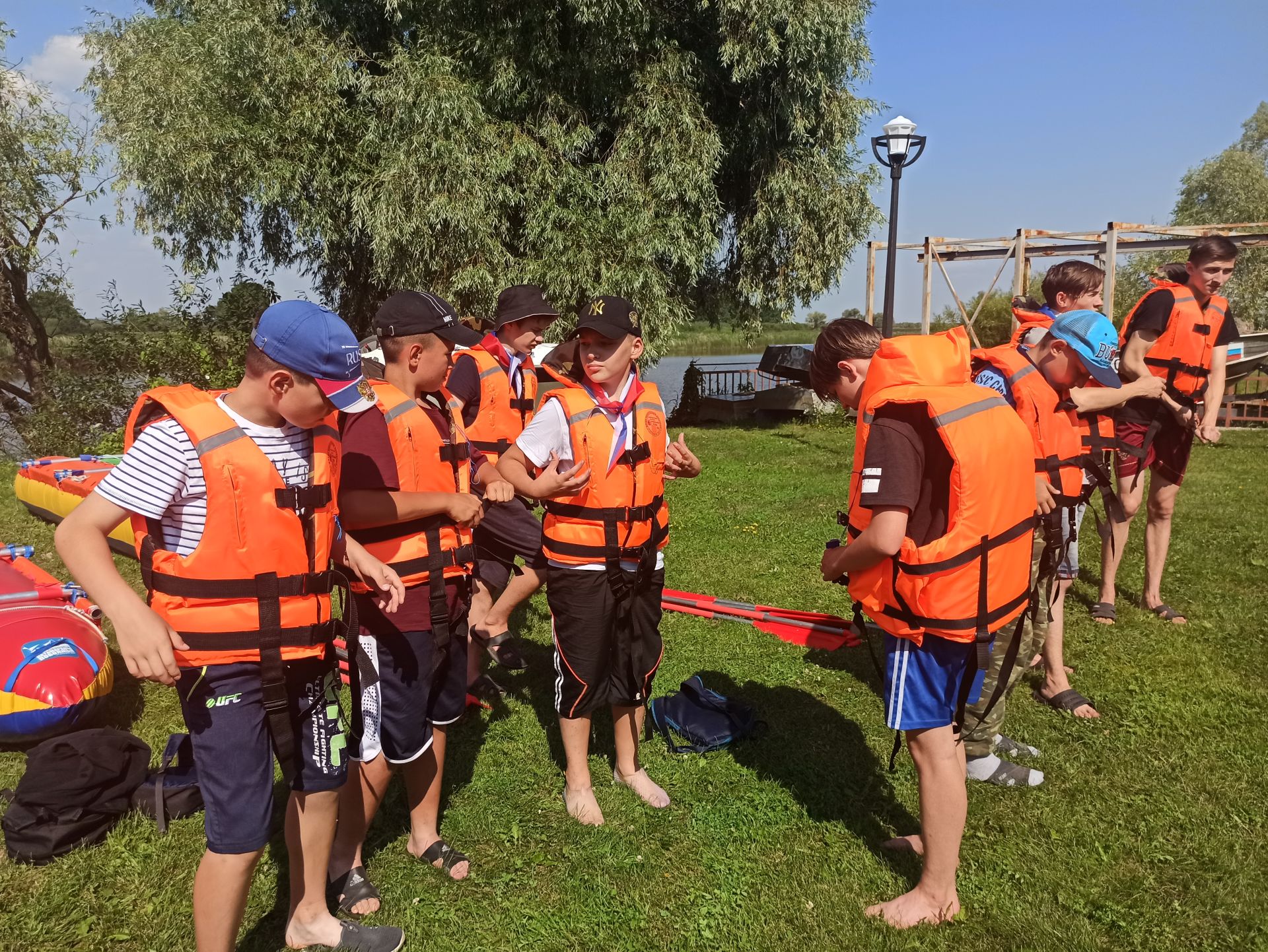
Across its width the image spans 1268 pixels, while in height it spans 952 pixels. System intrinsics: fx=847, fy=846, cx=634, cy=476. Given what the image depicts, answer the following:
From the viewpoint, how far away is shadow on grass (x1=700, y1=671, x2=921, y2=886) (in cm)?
432

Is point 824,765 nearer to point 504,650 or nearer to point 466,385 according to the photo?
point 504,650

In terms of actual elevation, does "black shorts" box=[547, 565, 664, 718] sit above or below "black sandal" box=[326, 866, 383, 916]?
above

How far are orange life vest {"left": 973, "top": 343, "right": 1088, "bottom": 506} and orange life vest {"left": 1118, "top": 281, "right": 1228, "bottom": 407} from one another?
2540 millimetres

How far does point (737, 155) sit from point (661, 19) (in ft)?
11.8

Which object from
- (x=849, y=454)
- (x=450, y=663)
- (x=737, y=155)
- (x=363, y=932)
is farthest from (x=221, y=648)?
(x=737, y=155)

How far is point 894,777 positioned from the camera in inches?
187

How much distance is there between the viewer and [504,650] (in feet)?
20.7

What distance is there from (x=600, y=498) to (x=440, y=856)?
1857mm

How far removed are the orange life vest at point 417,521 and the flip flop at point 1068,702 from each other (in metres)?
3.97

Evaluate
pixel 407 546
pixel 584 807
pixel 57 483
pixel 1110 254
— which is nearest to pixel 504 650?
pixel 584 807

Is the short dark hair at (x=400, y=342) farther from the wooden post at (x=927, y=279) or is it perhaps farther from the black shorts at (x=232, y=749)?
the wooden post at (x=927, y=279)

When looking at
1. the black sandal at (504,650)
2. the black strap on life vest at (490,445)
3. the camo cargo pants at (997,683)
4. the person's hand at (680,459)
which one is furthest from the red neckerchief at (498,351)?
the camo cargo pants at (997,683)

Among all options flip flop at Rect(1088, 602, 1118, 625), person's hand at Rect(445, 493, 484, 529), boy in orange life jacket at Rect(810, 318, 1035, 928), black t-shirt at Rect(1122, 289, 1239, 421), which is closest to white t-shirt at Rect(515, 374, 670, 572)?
person's hand at Rect(445, 493, 484, 529)

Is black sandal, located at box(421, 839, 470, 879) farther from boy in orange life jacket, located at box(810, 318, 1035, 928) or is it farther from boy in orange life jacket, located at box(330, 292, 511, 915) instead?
boy in orange life jacket, located at box(810, 318, 1035, 928)
